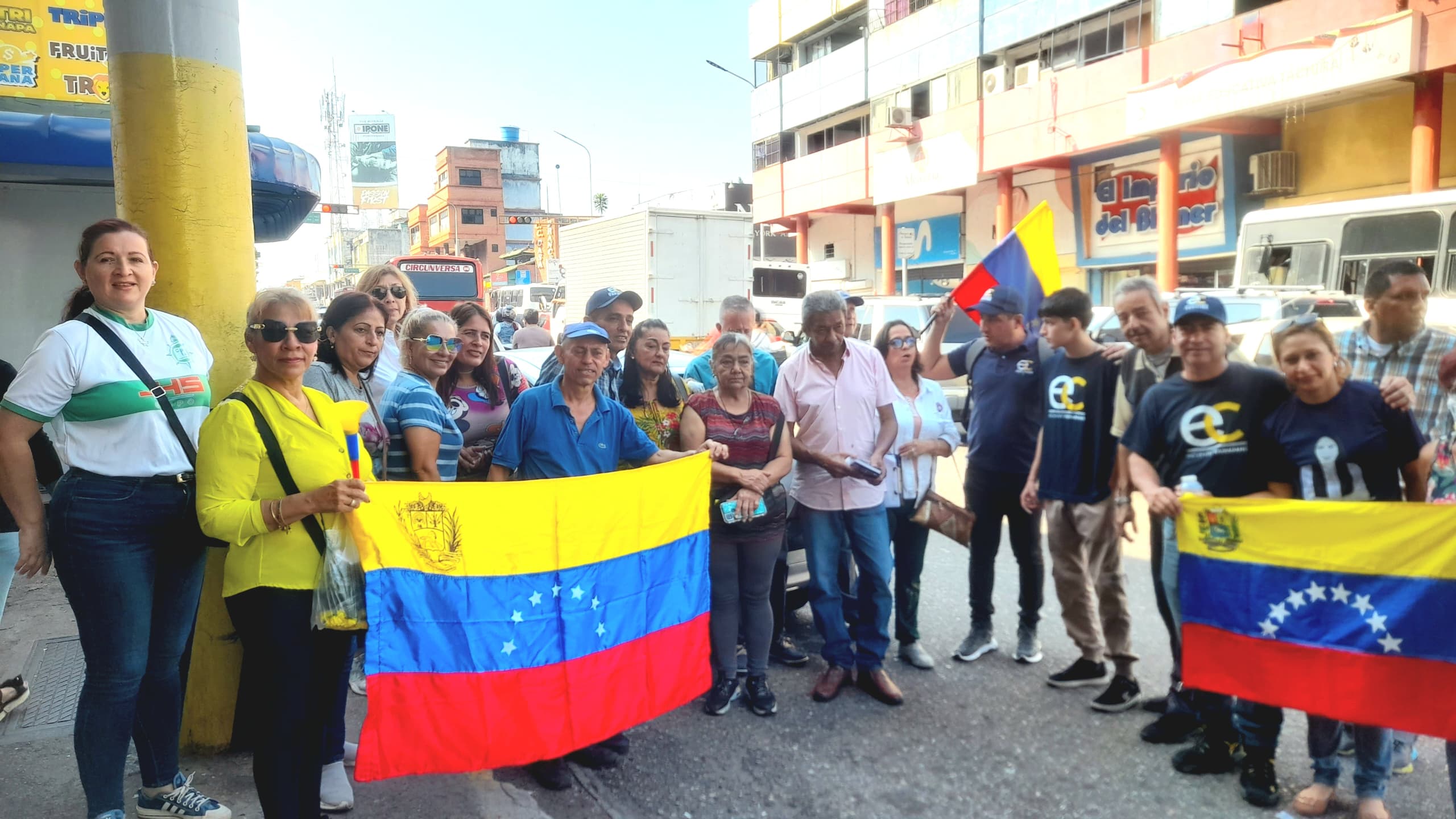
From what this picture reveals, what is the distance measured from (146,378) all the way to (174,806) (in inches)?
61.6

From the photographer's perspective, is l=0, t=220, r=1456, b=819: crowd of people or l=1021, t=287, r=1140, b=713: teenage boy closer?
l=0, t=220, r=1456, b=819: crowd of people

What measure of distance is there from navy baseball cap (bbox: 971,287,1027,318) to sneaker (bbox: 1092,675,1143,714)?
1918mm


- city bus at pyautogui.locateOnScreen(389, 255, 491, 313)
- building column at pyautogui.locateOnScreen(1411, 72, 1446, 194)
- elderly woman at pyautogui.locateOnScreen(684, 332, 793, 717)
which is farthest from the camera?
city bus at pyautogui.locateOnScreen(389, 255, 491, 313)

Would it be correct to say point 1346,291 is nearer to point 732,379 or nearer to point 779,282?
point 732,379

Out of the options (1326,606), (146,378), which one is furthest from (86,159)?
(1326,606)

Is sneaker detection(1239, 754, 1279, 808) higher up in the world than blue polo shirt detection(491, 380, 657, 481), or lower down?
lower down

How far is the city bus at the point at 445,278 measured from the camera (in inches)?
1052

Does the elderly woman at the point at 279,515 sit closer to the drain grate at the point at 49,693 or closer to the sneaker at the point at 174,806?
the sneaker at the point at 174,806

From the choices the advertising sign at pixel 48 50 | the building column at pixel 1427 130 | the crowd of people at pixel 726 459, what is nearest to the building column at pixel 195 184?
the crowd of people at pixel 726 459

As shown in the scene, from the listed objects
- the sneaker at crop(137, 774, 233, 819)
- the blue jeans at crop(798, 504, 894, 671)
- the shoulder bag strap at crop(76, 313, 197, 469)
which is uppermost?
the shoulder bag strap at crop(76, 313, 197, 469)

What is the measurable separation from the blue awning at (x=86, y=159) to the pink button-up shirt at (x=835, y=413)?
187 inches

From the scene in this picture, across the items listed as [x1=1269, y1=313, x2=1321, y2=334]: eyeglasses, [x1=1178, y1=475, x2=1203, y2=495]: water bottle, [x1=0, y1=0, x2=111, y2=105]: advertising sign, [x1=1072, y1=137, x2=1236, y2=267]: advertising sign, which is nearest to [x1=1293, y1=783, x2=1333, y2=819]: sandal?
[x1=1178, y1=475, x2=1203, y2=495]: water bottle

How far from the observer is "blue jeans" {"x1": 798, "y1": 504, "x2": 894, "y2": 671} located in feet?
15.9

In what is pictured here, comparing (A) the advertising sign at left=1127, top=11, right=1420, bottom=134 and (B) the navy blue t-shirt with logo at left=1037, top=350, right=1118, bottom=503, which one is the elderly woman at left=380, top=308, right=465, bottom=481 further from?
(A) the advertising sign at left=1127, top=11, right=1420, bottom=134
